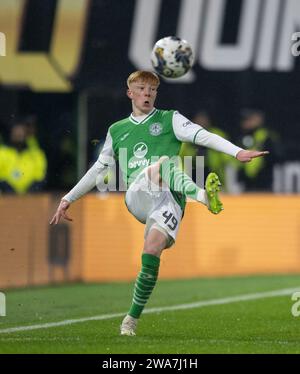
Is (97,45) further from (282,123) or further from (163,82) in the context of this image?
(282,123)

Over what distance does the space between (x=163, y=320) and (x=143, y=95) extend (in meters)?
2.49

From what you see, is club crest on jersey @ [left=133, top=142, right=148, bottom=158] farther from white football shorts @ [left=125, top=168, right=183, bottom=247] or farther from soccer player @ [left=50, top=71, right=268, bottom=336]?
white football shorts @ [left=125, top=168, right=183, bottom=247]

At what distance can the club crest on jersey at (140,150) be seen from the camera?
1023 cm

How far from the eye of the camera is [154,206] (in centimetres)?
1016

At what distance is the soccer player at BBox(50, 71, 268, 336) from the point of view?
32.8 ft

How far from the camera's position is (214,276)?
18.5m

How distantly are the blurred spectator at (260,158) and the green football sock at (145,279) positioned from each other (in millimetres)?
8796

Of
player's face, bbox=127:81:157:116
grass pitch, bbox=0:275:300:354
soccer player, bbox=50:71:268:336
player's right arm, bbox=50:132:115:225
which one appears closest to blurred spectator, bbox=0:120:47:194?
grass pitch, bbox=0:275:300:354

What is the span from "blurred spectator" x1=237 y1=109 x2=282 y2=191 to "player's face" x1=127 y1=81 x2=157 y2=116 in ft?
27.8

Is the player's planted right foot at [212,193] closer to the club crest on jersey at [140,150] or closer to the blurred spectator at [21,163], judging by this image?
the club crest on jersey at [140,150]

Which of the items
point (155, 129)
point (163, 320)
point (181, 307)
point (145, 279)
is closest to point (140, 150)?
point (155, 129)

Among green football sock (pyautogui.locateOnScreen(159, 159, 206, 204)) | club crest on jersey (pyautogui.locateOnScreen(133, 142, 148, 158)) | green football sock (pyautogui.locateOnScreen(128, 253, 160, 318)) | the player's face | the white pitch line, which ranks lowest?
the white pitch line
